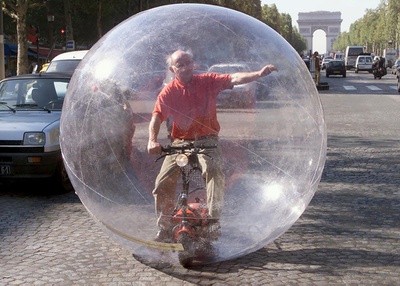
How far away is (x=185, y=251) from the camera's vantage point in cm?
495

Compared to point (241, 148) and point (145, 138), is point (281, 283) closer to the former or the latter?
point (241, 148)

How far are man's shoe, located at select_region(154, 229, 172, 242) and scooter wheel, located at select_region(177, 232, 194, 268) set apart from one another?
79 mm

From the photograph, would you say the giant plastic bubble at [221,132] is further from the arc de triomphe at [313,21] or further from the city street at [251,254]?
the arc de triomphe at [313,21]

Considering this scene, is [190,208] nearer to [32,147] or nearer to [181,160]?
[181,160]

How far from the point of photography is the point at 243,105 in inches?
189

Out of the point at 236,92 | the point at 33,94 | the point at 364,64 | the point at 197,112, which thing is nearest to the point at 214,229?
the point at 197,112

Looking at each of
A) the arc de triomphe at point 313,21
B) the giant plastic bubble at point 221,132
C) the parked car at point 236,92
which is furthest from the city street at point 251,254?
the arc de triomphe at point 313,21

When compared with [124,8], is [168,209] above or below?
below

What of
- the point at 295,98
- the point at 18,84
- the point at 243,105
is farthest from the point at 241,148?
the point at 18,84

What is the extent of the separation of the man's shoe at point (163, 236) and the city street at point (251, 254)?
0.34 metres

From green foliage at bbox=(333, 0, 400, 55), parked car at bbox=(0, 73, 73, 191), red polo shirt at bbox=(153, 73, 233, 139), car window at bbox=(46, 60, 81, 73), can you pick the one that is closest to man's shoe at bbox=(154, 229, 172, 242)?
red polo shirt at bbox=(153, 73, 233, 139)

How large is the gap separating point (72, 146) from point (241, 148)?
134cm

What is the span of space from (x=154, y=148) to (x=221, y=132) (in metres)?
0.50

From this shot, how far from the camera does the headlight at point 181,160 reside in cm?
478
